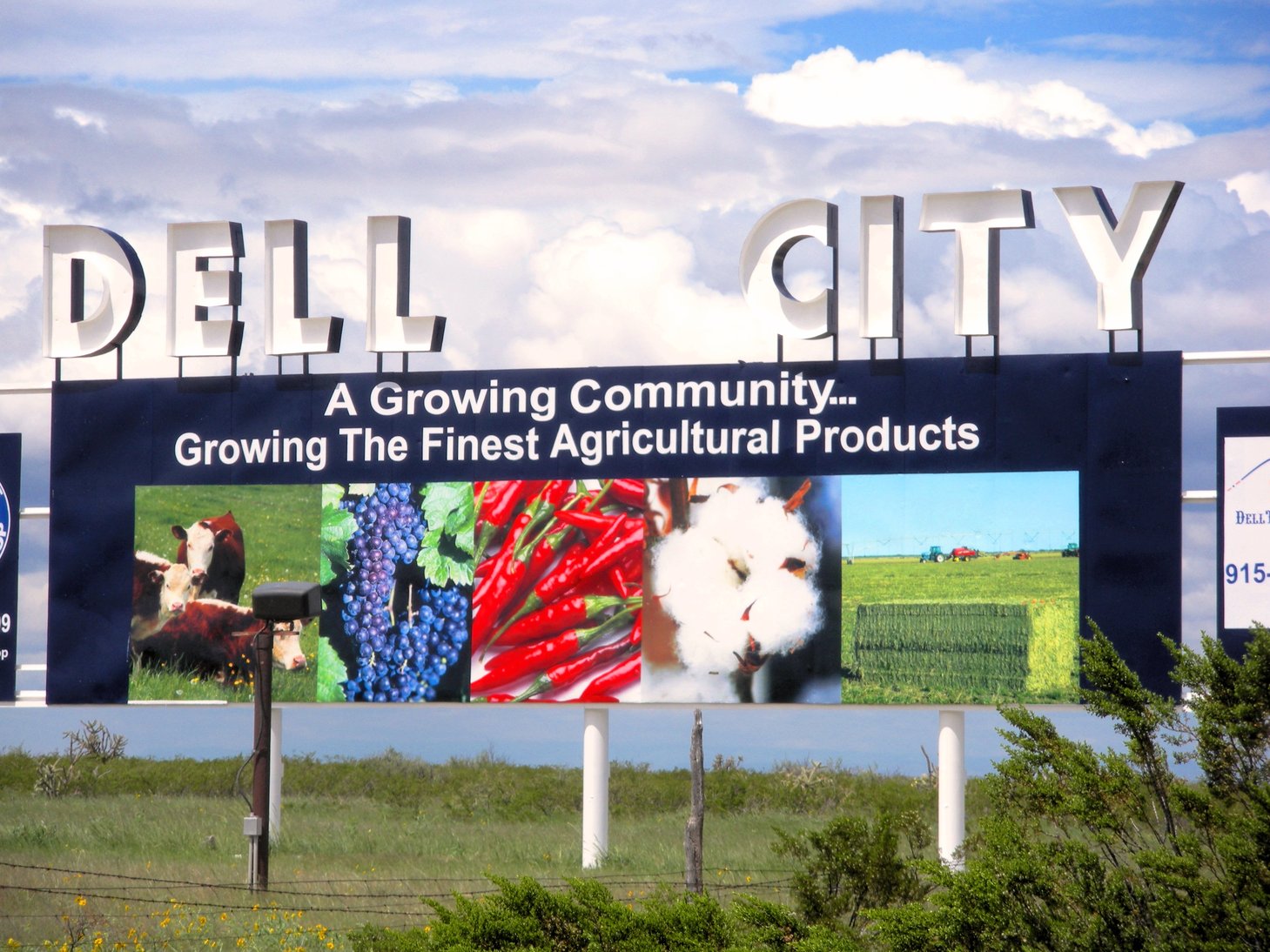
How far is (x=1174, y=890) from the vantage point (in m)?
9.68

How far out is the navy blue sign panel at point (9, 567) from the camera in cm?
1980

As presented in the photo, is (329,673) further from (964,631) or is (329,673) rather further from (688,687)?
(964,631)

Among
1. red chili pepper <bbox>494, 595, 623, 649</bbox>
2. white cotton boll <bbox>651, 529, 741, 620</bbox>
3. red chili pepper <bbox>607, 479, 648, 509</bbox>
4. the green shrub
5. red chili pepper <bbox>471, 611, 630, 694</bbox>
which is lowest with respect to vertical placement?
the green shrub

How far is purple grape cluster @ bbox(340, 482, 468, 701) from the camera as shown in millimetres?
17969

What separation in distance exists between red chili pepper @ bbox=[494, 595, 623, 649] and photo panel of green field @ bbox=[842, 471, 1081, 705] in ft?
8.88

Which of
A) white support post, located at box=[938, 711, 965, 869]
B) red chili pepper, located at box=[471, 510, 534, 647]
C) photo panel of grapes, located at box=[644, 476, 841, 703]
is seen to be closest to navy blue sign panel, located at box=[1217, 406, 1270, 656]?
white support post, located at box=[938, 711, 965, 869]

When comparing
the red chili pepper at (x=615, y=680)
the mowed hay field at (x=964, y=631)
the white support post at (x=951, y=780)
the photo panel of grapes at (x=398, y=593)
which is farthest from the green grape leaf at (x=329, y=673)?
the white support post at (x=951, y=780)

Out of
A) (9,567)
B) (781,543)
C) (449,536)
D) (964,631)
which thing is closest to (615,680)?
(781,543)

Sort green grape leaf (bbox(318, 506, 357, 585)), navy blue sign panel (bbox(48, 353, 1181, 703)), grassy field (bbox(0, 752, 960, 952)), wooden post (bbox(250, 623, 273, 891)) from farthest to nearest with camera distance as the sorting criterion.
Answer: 1. green grape leaf (bbox(318, 506, 357, 585))
2. wooden post (bbox(250, 623, 273, 891))
3. navy blue sign panel (bbox(48, 353, 1181, 703))
4. grassy field (bbox(0, 752, 960, 952))

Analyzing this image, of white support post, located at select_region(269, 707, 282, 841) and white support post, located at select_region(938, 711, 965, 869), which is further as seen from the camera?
white support post, located at select_region(269, 707, 282, 841)

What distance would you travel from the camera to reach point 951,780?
56.2 ft

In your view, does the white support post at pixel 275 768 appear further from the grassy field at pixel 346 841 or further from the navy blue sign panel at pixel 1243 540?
the navy blue sign panel at pixel 1243 540

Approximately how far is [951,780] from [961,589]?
2.12 meters

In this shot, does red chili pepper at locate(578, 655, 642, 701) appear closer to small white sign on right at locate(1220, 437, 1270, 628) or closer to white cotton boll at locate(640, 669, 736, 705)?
white cotton boll at locate(640, 669, 736, 705)
